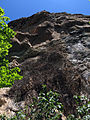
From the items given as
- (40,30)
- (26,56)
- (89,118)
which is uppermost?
(40,30)

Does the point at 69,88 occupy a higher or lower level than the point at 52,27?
lower

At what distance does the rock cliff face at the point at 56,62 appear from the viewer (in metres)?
8.40

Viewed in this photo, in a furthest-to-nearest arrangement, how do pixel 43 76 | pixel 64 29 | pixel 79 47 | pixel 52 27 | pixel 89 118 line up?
1. pixel 52 27
2. pixel 64 29
3. pixel 79 47
4. pixel 43 76
5. pixel 89 118

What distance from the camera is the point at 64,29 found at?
18922mm

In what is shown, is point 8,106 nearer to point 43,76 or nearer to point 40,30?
point 43,76

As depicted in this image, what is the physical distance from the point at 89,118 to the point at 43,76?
6.17m

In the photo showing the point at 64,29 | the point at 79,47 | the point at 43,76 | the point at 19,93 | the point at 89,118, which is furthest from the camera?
the point at 64,29

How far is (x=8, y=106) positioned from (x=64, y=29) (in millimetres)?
13891

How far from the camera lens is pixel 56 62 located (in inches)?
455

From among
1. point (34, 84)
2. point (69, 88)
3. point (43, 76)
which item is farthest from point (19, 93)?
point (69, 88)

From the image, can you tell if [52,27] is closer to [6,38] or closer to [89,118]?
[6,38]

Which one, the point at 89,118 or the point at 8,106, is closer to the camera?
the point at 89,118

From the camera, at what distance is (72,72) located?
364 inches

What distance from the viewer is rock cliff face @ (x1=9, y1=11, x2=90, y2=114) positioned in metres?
8.40
